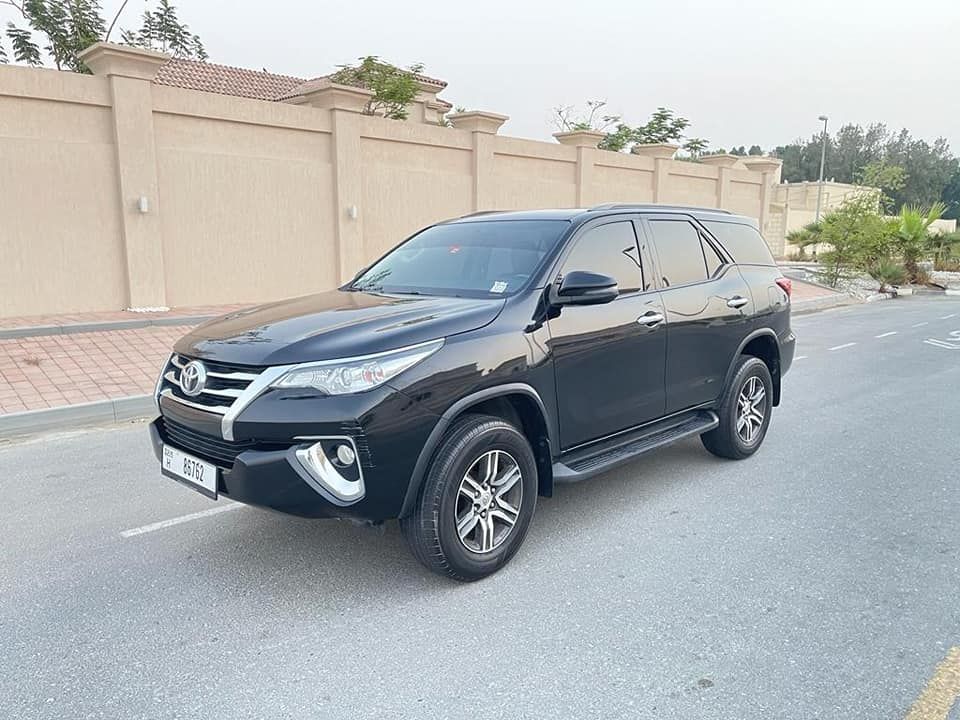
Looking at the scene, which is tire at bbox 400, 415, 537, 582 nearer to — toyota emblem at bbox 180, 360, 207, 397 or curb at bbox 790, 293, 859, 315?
toyota emblem at bbox 180, 360, 207, 397

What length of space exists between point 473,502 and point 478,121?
13068 mm

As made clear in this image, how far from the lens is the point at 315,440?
3217 millimetres

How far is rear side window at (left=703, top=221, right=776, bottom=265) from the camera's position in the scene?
562 cm

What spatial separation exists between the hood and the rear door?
1543 millimetres

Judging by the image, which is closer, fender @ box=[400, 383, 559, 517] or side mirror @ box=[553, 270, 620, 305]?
fender @ box=[400, 383, 559, 517]

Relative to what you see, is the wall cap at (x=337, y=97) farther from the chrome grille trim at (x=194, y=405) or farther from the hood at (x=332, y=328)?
the chrome grille trim at (x=194, y=405)

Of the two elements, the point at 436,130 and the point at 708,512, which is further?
the point at 436,130

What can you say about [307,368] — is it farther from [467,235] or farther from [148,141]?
[148,141]

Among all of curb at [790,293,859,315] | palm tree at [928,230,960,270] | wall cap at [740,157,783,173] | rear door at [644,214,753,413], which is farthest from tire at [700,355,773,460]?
palm tree at [928,230,960,270]

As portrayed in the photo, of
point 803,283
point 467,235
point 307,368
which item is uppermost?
point 467,235

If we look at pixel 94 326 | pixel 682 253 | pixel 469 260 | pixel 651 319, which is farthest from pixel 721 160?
pixel 469 260

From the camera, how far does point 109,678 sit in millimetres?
2914

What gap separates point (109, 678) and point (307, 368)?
4.78 feet

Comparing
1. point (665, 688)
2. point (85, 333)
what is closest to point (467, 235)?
point (665, 688)
